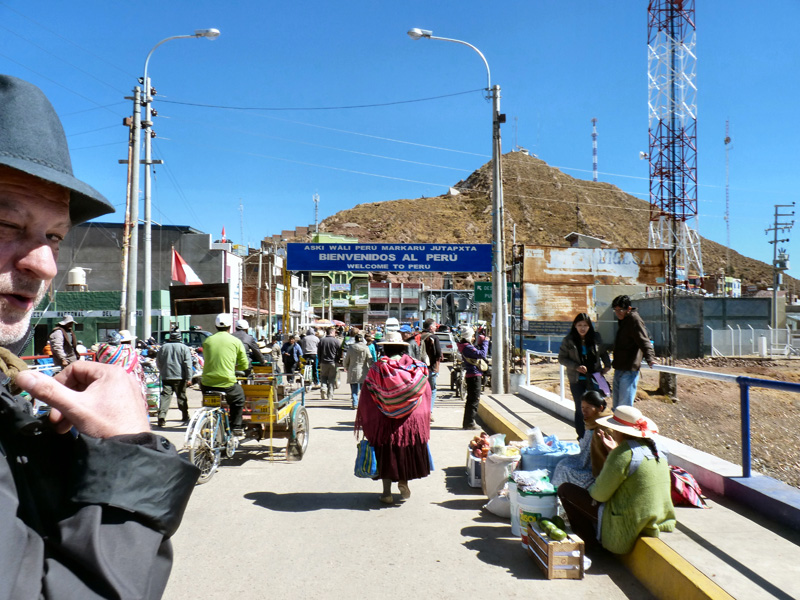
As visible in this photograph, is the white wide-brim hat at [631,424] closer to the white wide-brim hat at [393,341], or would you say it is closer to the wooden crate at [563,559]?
the wooden crate at [563,559]

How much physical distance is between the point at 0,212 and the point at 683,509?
5.49 m

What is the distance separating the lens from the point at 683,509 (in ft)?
17.2

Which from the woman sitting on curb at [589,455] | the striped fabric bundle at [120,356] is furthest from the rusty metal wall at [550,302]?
the woman sitting on curb at [589,455]

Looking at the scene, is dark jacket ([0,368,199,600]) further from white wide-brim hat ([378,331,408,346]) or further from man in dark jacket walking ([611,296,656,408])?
man in dark jacket walking ([611,296,656,408])

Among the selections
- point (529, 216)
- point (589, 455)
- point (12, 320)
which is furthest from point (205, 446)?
point (529, 216)

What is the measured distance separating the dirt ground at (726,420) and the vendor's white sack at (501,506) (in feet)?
16.3

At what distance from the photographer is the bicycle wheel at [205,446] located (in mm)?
7031

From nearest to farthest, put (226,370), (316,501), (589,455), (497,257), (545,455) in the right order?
(589,455) → (545,455) → (316,501) → (226,370) → (497,257)

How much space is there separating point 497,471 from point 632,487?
2.06 metres

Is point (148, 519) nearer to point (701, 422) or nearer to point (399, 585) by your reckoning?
point (399, 585)

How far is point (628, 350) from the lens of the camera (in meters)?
7.94

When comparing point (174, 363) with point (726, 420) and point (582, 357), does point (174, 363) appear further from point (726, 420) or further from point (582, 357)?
point (726, 420)

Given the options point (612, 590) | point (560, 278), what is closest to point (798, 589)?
point (612, 590)

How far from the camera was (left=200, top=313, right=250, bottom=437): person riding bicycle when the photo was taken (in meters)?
8.23
